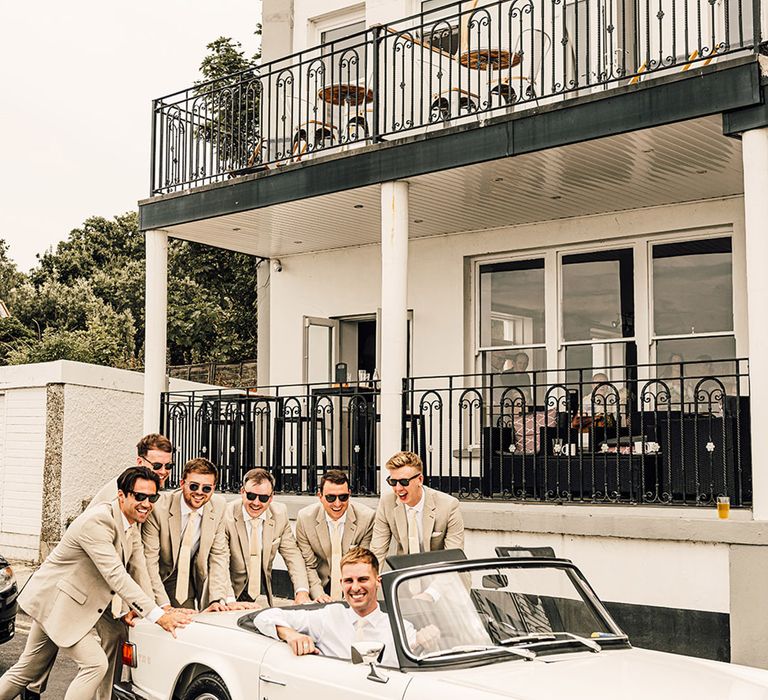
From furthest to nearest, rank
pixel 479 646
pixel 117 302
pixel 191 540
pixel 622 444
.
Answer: pixel 117 302, pixel 622 444, pixel 191 540, pixel 479 646

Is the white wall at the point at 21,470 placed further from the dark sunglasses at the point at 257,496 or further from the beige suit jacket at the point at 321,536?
the dark sunglasses at the point at 257,496

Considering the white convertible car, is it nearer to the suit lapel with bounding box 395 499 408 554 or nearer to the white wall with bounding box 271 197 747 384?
the suit lapel with bounding box 395 499 408 554

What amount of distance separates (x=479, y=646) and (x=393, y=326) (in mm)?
6181

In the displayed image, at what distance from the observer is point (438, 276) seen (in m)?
13.4

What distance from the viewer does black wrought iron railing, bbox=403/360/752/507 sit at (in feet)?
29.9

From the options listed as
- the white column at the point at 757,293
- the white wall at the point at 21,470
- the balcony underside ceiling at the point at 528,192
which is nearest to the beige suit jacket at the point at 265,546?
the white column at the point at 757,293

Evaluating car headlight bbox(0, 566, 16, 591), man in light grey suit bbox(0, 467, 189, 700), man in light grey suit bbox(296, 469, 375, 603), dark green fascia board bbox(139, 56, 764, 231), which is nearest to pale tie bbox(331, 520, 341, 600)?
man in light grey suit bbox(296, 469, 375, 603)

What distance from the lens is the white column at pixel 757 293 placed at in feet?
27.5

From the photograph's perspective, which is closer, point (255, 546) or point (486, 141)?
point (255, 546)

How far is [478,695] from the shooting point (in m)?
4.36

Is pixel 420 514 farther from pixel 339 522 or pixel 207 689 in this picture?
pixel 207 689

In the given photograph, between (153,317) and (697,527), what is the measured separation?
731cm

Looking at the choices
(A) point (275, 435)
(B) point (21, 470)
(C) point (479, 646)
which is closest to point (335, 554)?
(C) point (479, 646)

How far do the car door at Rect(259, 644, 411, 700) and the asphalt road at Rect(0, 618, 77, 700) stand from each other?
3.17 m
